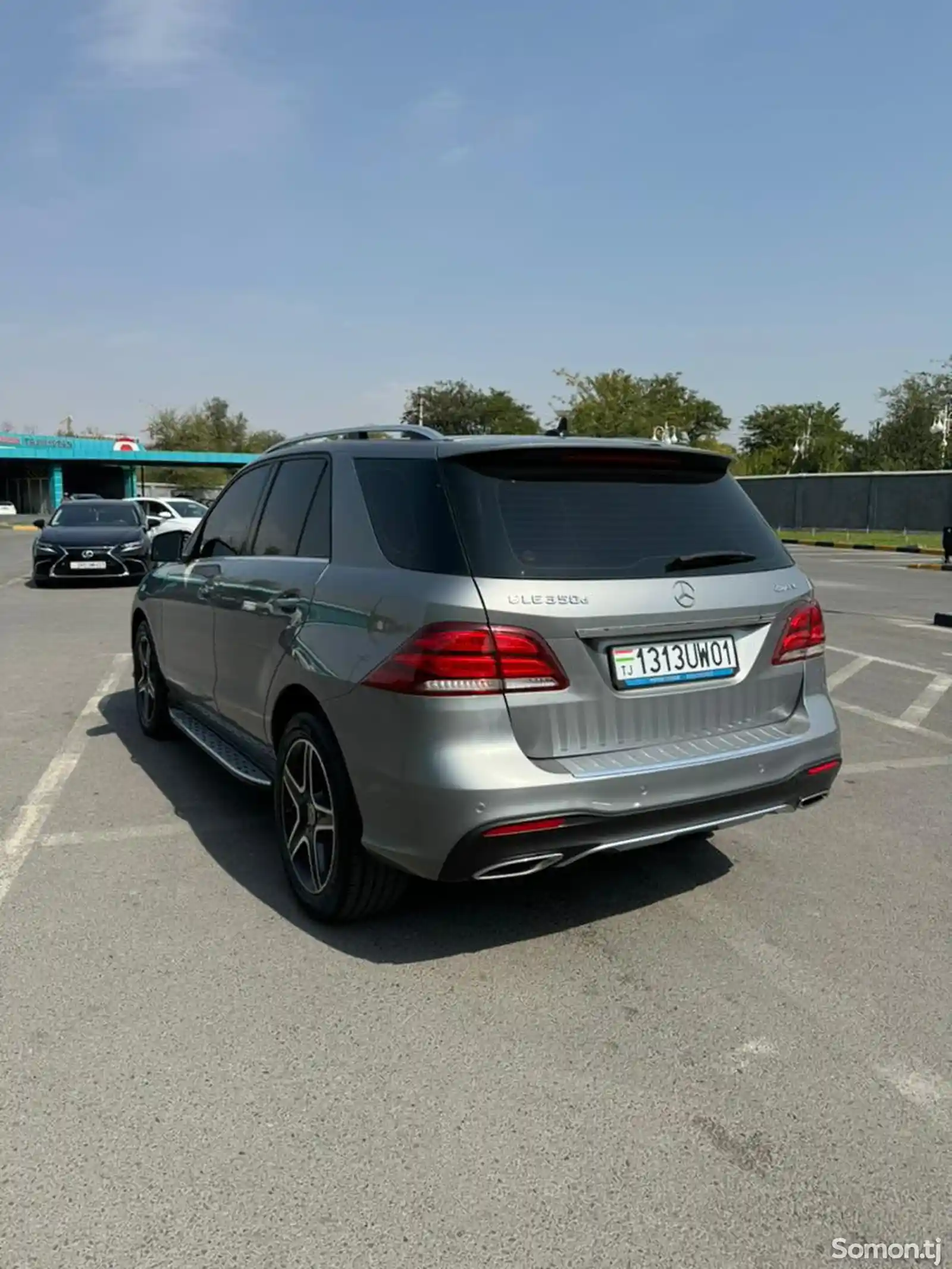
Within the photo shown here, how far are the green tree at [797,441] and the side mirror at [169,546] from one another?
230 ft

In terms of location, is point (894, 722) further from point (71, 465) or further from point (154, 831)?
point (71, 465)

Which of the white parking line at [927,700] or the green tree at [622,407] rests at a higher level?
the green tree at [622,407]

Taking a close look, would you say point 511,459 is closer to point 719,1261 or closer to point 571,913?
point 571,913

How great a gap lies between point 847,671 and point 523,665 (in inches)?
265

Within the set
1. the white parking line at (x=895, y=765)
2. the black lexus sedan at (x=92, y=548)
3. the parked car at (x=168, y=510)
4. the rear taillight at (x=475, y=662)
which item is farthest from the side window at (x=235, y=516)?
the parked car at (x=168, y=510)

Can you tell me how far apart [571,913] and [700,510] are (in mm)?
1568

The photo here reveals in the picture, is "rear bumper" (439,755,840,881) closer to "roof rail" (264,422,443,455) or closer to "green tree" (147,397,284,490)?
"roof rail" (264,422,443,455)

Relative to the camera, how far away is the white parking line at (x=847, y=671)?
27.8 ft

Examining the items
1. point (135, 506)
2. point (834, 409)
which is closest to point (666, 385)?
point (834, 409)

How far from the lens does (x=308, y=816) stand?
12.3ft

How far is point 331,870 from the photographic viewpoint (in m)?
3.55

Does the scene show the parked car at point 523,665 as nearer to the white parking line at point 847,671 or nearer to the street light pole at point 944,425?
the white parking line at point 847,671

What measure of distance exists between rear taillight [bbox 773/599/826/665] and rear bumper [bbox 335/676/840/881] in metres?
0.42

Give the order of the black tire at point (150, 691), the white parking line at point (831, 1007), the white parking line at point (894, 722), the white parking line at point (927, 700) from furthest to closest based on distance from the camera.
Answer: the white parking line at point (927, 700), the white parking line at point (894, 722), the black tire at point (150, 691), the white parking line at point (831, 1007)
